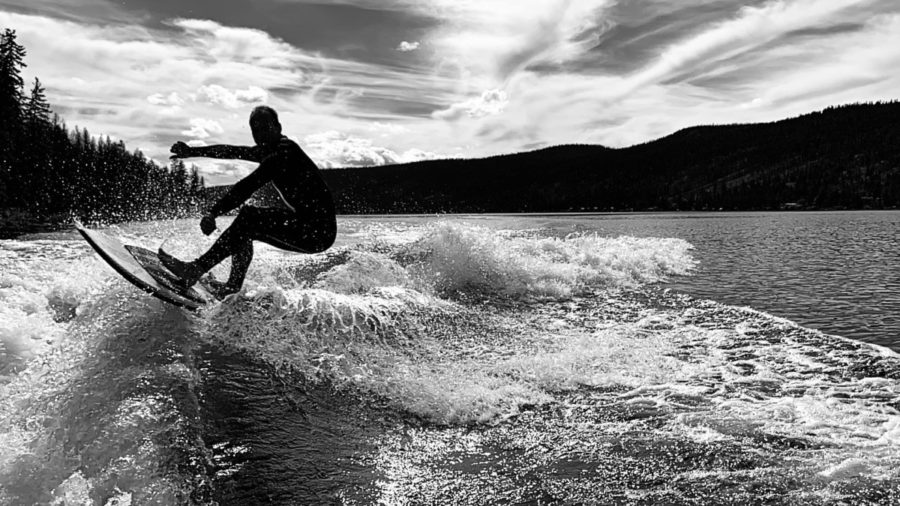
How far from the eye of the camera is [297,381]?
621 centimetres

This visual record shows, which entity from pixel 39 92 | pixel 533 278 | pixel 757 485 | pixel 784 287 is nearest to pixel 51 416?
pixel 757 485

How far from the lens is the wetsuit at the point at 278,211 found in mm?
6863

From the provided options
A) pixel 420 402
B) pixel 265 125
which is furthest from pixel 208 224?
pixel 420 402

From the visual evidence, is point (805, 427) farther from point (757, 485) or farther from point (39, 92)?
point (39, 92)

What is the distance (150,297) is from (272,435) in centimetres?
265

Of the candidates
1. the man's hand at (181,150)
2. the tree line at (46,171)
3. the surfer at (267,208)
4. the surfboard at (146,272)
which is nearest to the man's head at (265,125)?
the surfer at (267,208)

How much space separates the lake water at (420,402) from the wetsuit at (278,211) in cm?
71

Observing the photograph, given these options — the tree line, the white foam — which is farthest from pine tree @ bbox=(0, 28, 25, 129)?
the white foam

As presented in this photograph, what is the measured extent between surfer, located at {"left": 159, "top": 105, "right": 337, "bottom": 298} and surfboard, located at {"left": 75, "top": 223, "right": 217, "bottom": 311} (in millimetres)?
180

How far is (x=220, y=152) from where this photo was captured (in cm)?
732

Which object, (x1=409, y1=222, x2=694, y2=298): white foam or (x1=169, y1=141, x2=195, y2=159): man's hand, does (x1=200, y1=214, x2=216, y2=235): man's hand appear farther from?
(x1=409, y1=222, x2=694, y2=298): white foam

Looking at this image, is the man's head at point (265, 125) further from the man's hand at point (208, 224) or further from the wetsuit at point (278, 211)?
the man's hand at point (208, 224)

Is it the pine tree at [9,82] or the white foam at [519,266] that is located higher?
the pine tree at [9,82]

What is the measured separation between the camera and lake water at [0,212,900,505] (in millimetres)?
4055
